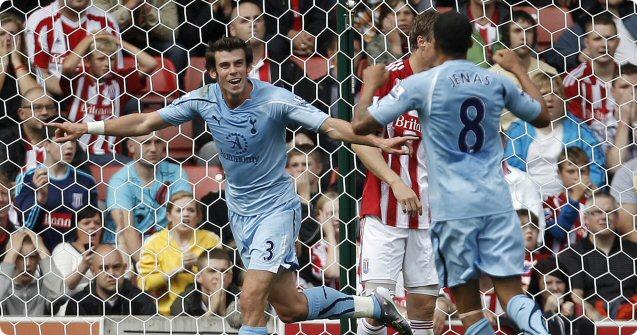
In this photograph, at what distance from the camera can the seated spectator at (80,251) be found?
24.5 feet

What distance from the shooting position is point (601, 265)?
743cm

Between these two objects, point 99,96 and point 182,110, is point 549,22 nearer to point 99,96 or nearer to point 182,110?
point 99,96

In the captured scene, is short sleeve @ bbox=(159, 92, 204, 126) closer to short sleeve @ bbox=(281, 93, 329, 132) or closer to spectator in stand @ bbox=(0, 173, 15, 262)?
short sleeve @ bbox=(281, 93, 329, 132)

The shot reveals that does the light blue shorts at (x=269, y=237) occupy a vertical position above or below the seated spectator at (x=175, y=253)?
above

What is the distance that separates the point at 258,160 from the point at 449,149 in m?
1.08

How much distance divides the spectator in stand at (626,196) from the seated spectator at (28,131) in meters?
3.11

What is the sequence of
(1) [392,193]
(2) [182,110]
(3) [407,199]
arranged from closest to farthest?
(3) [407,199], (2) [182,110], (1) [392,193]

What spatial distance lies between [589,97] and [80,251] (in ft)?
9.56

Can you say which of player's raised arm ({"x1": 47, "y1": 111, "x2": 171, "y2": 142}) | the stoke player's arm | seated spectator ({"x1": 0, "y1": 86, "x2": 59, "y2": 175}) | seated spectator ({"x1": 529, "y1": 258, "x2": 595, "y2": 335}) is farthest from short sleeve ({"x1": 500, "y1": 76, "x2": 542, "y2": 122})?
seated spectator ({"x1": 0, "y1": 86, "x2": 59, "y2": 175})

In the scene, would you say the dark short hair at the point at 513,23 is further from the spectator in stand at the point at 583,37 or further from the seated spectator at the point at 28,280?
the seated spectator at the point at 28,280

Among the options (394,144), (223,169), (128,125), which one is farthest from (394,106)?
(223,169)

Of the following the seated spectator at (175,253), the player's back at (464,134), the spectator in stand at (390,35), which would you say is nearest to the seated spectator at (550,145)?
the spectator in stand at (390,35)

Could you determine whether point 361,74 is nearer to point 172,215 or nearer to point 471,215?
point 172,215

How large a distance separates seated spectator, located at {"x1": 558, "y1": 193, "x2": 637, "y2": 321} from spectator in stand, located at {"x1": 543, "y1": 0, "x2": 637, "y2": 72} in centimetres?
85
